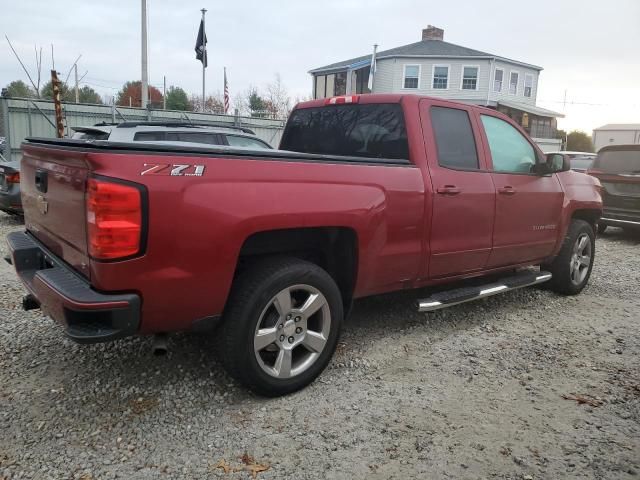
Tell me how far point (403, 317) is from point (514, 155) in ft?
5.87

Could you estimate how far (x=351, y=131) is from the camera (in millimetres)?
4375

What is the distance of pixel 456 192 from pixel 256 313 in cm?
190

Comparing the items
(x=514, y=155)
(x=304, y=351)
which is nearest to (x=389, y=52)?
(x=514, y=155)

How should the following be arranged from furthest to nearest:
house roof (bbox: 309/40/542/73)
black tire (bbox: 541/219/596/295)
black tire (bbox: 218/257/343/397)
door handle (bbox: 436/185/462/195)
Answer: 1. house roof (bbox: 309/40/542/73)
2. black tire (bbox: 541/219/596/295)
3. door handle (bbox: 436/185/462/195)
4. black tire (bbox: 218/257/343/397)

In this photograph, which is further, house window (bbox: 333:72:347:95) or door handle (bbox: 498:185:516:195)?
house window (bbox: 333:72:347:95)

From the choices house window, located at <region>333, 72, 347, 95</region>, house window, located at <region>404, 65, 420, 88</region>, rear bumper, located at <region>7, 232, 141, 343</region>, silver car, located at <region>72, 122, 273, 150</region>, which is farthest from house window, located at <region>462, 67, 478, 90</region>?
rear bumper, located at <region>7, 232, 141, 343</region>

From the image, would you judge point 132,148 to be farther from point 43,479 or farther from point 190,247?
point 43,479

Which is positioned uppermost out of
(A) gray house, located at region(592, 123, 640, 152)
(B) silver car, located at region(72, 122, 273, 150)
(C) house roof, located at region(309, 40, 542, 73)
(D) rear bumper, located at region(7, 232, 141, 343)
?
(C) house roof, located at region(309, 40, 542, 73)

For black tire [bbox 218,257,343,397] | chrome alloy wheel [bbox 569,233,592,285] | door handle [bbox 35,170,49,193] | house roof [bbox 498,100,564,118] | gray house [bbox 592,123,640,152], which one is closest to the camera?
black tire [bbox 218,257,343,397]

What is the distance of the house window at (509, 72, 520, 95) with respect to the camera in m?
35.4

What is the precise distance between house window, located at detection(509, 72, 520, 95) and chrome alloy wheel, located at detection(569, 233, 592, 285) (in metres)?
32.9

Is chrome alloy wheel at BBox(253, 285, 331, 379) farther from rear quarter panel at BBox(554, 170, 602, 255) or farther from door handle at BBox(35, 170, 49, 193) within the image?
rear quarter panel at BBox(554, 170, 602, 255)

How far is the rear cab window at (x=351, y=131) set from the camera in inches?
158

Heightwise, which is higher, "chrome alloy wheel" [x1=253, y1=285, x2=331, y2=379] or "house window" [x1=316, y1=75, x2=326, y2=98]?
"house window" [x1=316, y1=75, x2=326, y2=98]
